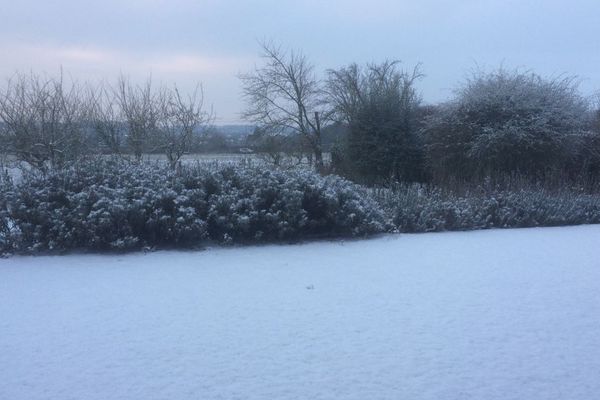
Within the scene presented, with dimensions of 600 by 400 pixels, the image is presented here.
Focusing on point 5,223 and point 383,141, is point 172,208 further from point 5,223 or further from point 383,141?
point 383,141

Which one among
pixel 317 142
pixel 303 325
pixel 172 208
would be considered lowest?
pixel 303 325

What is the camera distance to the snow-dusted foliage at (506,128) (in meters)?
16.8

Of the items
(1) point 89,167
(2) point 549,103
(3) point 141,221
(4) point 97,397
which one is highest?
(2) point 549,103

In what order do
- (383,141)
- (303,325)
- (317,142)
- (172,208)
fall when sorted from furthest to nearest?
(317,142) → (383,141) → (172,208) → (303,325)

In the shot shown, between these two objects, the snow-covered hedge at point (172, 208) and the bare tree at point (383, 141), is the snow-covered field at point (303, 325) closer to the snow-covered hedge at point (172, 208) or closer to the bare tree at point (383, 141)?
the snow-covered hedge at point (172, 208)

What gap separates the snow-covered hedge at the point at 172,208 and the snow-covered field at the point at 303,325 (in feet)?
1.55

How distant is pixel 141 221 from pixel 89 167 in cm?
189

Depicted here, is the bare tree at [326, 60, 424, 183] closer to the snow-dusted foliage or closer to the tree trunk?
the snow-dusted foliage

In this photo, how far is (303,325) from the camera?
585cm

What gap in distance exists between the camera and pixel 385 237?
1034 centimetres

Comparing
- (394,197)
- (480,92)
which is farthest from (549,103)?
(394,197)

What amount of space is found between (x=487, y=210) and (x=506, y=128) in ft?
19.1

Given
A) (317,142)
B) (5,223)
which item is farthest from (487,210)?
(317,142)

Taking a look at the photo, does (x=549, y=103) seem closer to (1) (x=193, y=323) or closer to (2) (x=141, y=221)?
(2) (x=141, y=221)
